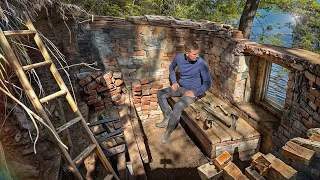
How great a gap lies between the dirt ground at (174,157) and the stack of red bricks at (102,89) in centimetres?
113

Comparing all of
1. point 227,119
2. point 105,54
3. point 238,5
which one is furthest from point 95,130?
point 238,5

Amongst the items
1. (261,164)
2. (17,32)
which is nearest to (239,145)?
(261,164)

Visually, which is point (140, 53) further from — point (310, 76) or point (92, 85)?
point (310, 76)

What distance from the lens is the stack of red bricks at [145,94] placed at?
16.2 feet

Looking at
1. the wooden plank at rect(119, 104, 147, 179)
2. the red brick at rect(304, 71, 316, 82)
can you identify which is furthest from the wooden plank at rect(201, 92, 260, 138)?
the wooden plank at rect(119, 104, 147, 179)

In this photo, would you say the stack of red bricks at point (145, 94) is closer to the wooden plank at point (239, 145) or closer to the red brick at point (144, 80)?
the red brick at point (144, 80)

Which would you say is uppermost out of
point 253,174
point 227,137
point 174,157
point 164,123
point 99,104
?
point 253,174

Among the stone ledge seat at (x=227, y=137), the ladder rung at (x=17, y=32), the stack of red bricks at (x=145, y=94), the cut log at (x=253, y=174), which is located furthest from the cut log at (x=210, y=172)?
the stack of red bricks at (x=145, y=94)

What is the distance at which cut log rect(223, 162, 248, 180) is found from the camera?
1469 mm

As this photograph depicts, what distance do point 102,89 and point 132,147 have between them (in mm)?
1637

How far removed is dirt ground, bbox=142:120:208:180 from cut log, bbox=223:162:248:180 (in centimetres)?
213

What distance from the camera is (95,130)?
12.2 ft

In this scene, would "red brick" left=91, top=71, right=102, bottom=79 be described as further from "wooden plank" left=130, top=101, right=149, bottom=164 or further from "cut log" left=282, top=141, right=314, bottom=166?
"cut log" left=282, top=141, right=314, bottom=166

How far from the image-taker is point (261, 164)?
58.6 inches
